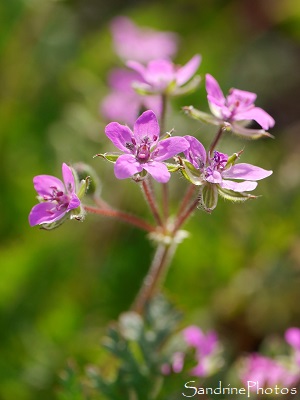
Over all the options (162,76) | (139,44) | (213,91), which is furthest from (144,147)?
(139,44)

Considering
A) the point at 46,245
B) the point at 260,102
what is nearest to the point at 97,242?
the point at 46,245

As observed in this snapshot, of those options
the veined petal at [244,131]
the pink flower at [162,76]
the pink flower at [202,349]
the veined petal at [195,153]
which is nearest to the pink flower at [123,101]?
the pink flower at [162,76]

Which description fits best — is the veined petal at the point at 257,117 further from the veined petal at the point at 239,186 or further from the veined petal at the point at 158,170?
the veined petal at the point at 158,170

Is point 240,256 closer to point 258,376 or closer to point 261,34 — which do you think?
point 258,376

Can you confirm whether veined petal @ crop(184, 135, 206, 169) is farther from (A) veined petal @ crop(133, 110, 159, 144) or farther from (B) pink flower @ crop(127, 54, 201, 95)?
(B) pink flower @ crop(127, 54, 201, 95)

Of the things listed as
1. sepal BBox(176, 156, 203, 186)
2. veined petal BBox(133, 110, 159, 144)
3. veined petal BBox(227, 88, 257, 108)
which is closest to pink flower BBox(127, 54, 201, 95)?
veined petal BBox(227, 88, 257, 108)

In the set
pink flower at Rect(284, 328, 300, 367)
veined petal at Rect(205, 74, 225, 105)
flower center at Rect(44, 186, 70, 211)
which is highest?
veined petal at Rect(205, 74, 225, 105)
